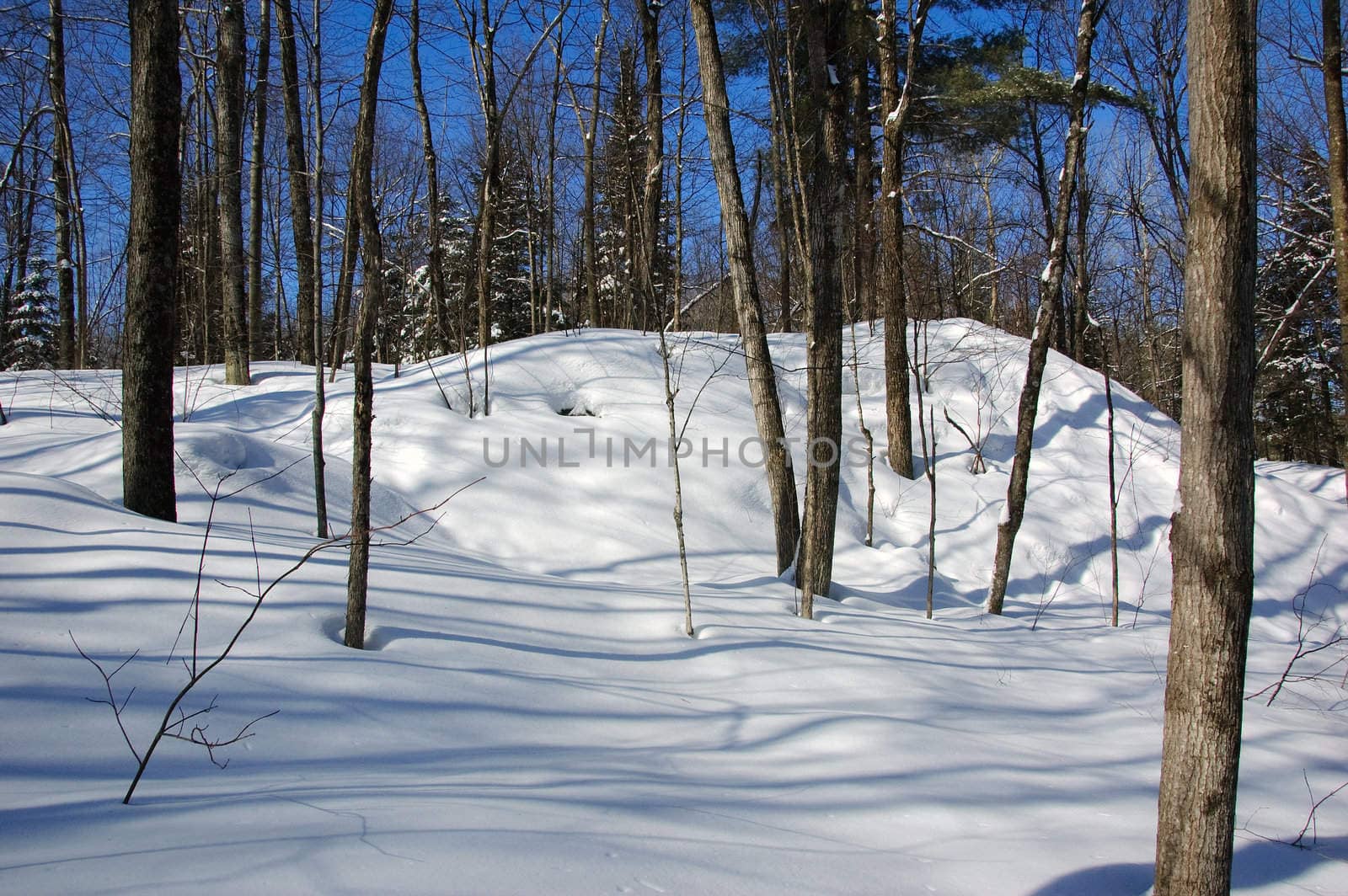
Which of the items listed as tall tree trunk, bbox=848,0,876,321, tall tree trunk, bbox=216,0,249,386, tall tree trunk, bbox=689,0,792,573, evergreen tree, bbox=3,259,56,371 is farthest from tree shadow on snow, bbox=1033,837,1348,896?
evergreen tree, bbox=3,259,56,371

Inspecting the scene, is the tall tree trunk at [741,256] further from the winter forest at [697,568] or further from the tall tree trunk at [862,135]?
the tall tree trunk at [862,135]

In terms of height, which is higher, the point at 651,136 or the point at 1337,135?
the point at 651,136

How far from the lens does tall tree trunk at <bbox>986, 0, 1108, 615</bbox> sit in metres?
7.56

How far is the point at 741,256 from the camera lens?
271 inches

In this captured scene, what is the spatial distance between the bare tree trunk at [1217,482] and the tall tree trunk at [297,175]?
5.77 meters

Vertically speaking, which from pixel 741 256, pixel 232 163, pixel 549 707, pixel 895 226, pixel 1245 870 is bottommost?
pixel 1245 870

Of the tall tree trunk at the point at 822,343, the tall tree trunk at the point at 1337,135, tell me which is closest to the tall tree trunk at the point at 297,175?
the tall tree trunk at the point at 822,343

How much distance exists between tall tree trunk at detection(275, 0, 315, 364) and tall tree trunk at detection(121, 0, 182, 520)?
83 centimetres

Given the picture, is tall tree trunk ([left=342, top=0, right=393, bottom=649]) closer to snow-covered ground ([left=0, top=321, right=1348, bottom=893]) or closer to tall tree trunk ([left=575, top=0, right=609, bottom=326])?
snow-covered ground ([left=0, top=321, right=1348, bottom=893])

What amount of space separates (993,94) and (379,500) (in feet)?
36.7

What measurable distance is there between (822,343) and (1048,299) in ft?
10.9

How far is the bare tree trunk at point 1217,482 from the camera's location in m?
2.32

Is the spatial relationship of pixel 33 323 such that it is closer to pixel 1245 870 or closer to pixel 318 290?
pixel 318 290

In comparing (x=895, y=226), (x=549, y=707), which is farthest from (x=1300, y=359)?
(x=549, y=707)
